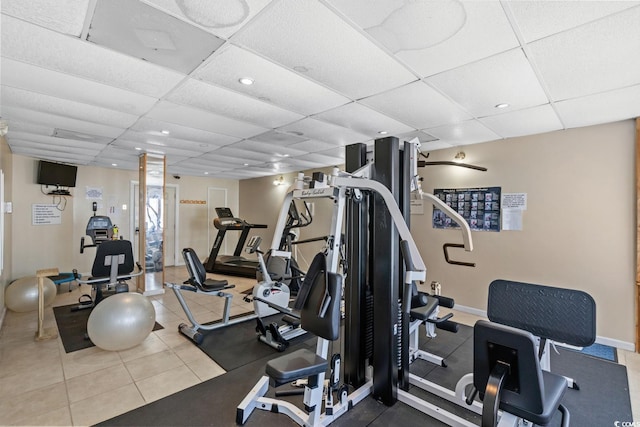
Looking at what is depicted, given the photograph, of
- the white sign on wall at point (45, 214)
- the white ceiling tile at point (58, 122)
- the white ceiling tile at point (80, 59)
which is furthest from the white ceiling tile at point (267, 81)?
the white sign on wall at point (45, 214)

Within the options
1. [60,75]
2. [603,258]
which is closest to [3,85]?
[60,75]

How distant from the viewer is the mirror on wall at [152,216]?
194 inches

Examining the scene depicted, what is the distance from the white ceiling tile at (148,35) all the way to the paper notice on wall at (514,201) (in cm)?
379

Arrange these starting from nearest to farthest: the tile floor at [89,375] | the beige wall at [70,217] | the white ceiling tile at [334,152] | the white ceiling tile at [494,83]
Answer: the white ceiling tile at [494,83], the tile floor at [89,375], the white ceiling tile at [334,152], the beige wall at [70,217]

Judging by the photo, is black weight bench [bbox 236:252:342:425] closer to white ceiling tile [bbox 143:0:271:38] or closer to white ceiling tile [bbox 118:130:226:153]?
white ceiling tile [bbox 143:0:271:38]

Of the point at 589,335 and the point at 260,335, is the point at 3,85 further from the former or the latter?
the point at 589,335

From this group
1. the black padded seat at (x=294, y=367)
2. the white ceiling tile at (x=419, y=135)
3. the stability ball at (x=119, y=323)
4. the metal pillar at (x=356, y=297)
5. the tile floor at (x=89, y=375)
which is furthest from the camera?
the white ceiling tile at (x=419, y=135)

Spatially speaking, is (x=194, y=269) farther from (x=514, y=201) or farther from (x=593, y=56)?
(x=514, y=201)

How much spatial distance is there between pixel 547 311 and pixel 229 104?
9.87 ft

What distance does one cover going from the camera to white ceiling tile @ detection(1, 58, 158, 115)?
2131mm

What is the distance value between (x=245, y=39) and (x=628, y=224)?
13.4 feet

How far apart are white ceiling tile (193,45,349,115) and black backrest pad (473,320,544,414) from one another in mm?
2006

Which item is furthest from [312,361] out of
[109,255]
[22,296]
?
[22,296]

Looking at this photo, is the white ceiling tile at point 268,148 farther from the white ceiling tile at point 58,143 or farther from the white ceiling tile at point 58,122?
the white ceiling tile at point 58,143
